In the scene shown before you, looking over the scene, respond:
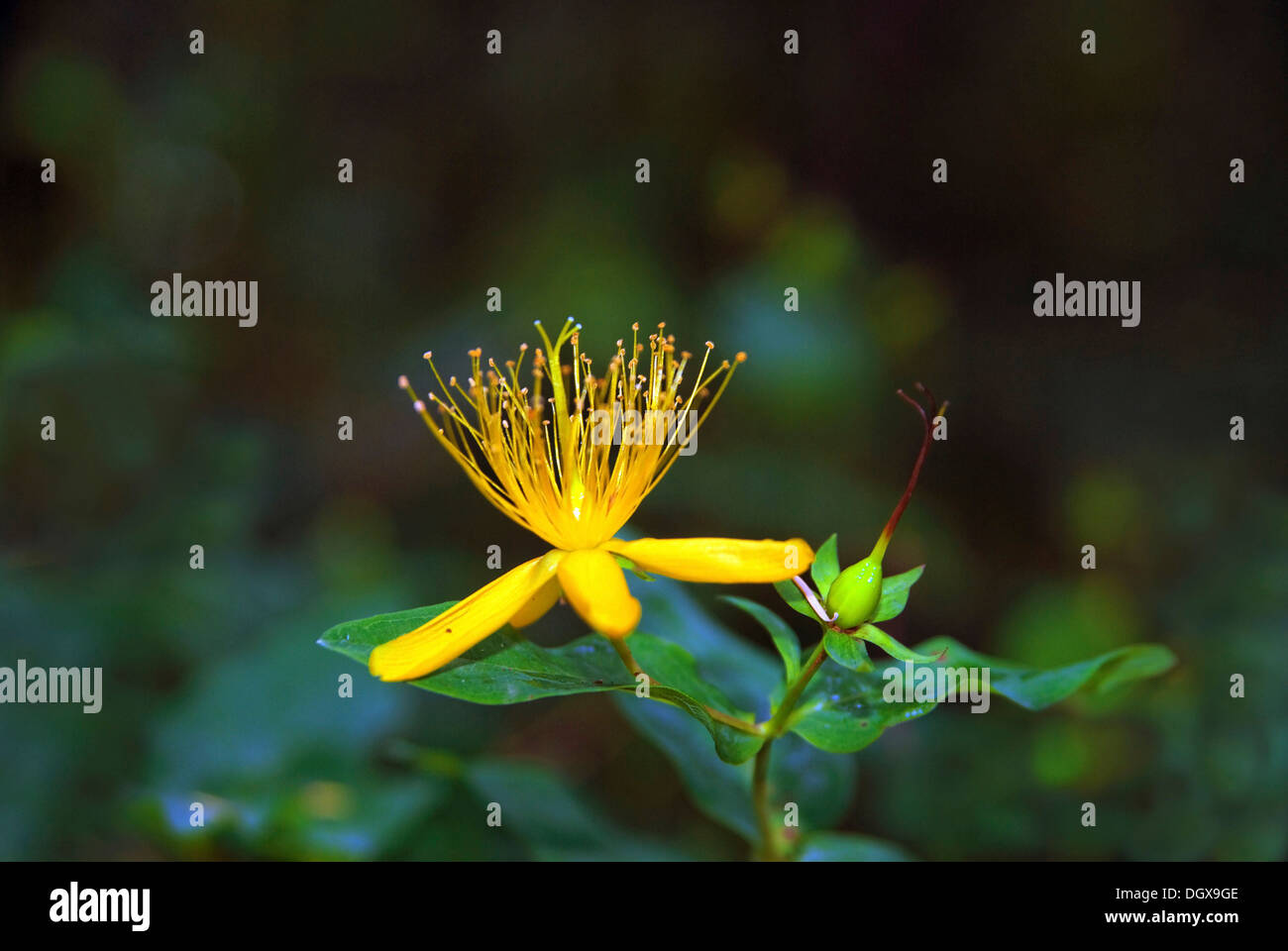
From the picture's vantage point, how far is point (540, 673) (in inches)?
55.1

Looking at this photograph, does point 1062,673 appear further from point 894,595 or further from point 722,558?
point 722,558

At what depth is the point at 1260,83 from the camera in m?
3.27

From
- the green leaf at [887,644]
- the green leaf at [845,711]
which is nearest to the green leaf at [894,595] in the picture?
the green leaf at [887,644]

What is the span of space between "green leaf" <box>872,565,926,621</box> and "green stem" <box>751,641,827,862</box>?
0.10m

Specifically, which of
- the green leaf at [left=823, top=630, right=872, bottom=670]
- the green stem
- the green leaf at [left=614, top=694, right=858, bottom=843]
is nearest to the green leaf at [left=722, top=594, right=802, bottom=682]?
the green stem

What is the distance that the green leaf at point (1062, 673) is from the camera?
1.46m

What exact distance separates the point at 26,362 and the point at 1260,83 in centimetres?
422

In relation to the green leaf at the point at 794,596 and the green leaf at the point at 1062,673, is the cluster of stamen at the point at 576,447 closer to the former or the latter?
the green leaf at the point at 794,596

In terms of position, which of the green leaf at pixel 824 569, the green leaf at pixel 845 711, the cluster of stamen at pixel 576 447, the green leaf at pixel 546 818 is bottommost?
the green leaf at pixel 546 818

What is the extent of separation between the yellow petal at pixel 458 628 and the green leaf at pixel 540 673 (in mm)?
29

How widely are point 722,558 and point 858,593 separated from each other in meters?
0.22

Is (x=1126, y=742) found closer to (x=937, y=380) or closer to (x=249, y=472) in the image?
(x=937, y=380)

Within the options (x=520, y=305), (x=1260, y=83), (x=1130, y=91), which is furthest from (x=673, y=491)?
(x=1260, y=83)

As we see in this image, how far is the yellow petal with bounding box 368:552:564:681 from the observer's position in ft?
4.34
